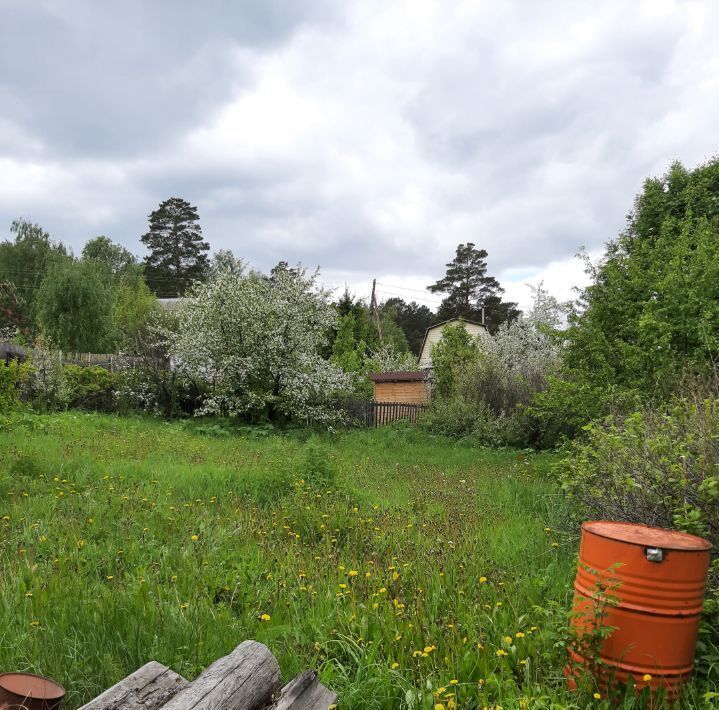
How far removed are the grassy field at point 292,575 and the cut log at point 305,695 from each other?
0.24 meters

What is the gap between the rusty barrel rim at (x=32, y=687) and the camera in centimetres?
248

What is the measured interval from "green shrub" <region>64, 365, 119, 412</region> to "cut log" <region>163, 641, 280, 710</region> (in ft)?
48.8

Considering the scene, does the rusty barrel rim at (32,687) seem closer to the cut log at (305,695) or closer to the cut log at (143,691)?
the cut log at (143,691)

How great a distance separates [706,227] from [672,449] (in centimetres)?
675

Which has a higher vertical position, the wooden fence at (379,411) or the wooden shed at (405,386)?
the wooden shed at (405,386)

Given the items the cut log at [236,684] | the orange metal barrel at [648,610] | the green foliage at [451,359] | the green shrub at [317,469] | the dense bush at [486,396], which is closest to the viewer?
the cut log at [236,684]

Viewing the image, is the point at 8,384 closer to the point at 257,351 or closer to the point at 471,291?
the point at 257,351

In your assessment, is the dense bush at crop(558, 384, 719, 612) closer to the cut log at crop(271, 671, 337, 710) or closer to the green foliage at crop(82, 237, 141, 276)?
the cut log at crop(271, 671, 337, 710)

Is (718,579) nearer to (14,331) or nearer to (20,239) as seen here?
(14,331)

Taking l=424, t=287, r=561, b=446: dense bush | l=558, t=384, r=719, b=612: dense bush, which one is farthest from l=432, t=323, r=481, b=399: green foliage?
l=558, t=384, r=719, b=612: dense bush

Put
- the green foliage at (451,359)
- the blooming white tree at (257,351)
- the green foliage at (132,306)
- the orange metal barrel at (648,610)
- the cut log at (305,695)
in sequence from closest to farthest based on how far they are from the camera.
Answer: the cut log at (305,695), the orange metal barrel at (648,610), the blooming white tree at (257,351), the green foliage at (451,359), the green foliage at (132,306)

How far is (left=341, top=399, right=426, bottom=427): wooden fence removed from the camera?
57.4ft

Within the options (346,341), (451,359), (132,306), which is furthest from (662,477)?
(132,306)

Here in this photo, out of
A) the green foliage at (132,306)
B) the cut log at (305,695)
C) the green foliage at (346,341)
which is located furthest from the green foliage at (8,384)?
the green foliage at (132,306)
